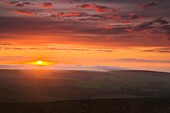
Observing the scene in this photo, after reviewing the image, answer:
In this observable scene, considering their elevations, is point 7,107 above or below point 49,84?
below

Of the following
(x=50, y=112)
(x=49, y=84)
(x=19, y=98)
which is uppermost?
(x=49, y=84)

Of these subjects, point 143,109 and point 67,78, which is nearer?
point 143,109

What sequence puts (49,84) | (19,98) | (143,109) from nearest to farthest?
(143,109), (19,98), (49,84)

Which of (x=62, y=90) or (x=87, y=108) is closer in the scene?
(x=87, y=108)

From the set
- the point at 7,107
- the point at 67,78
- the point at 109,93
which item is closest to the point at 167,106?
the point at 7,107

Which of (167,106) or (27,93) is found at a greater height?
(27,93)

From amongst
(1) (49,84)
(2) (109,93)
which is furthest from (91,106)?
(1) (49,84)

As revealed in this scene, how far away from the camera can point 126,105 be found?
65.8 m

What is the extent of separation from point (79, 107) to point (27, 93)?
48.7 meters

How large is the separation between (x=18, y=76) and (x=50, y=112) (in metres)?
109

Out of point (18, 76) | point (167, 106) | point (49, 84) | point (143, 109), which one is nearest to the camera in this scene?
point (143, 109)

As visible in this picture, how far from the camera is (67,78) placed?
16788 centimetres

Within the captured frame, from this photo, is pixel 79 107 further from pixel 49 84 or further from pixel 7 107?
pixel 49 84

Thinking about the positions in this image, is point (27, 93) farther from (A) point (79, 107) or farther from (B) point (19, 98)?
(A) point (79, 107)
